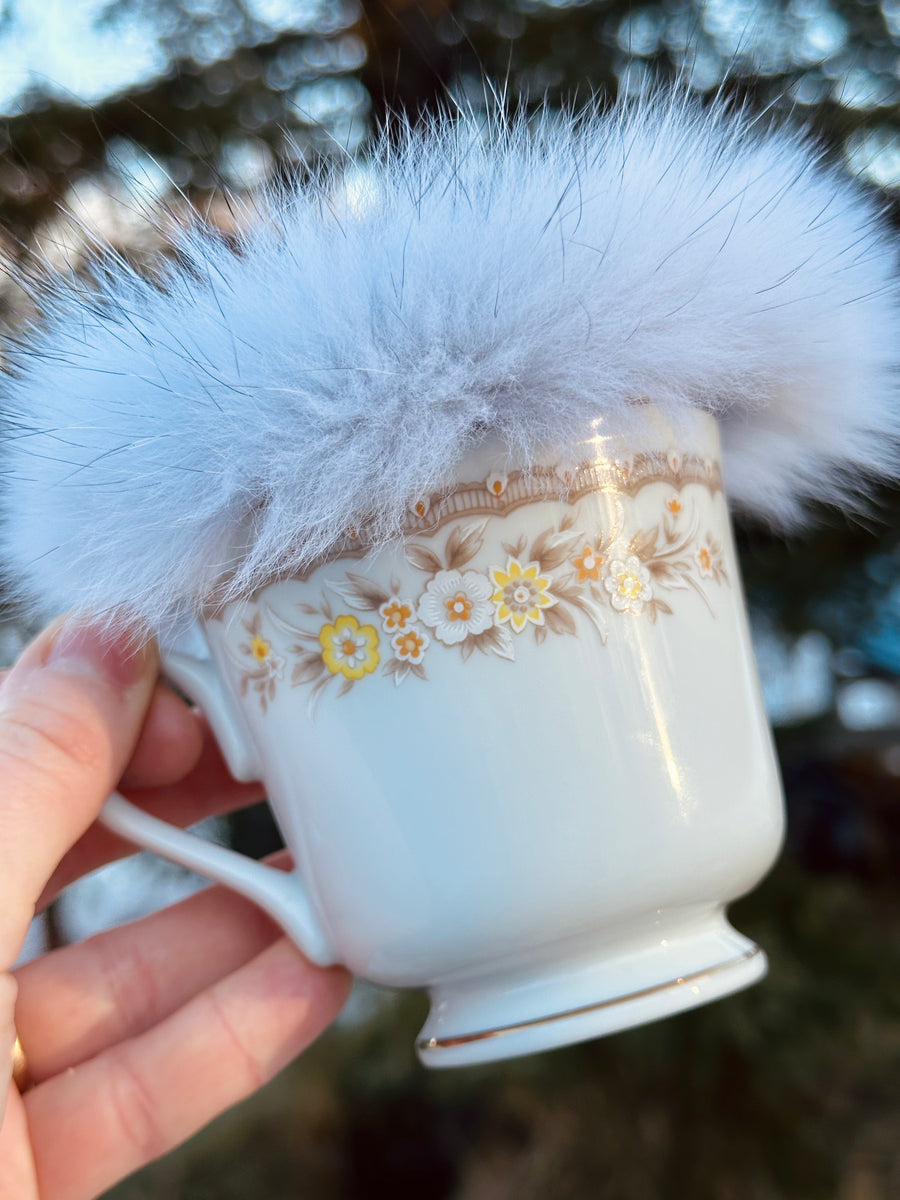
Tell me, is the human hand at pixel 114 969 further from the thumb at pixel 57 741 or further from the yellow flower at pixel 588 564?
the yellow flower at pixel 588 564

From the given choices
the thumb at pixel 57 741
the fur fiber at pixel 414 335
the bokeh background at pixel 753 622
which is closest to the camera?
the fur fiber at pixel 414 335

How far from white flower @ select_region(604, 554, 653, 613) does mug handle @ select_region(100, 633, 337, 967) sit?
240mm

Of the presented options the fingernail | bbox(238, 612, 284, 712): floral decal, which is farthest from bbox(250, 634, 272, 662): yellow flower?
the fingernail

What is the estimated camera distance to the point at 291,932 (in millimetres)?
563

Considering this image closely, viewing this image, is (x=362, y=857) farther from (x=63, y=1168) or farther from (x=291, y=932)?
(x=63, y=1168)

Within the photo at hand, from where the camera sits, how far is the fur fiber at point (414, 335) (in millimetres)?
396

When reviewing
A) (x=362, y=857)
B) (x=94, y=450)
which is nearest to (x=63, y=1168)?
(x=362, y=857)

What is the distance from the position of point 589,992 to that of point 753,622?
17.1 inches

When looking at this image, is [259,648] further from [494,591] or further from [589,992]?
[589,992]

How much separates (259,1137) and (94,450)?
0.68 metres

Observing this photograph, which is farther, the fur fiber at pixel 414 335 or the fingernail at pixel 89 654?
the fingernail at pixel 89 654

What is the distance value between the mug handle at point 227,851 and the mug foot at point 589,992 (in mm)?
96

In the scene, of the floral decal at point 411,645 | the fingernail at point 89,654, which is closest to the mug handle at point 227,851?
the fingernail at point 89,654

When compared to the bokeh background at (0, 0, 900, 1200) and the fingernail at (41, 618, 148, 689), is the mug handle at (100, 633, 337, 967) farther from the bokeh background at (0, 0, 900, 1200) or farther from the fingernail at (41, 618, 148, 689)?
the bokeh background at (0, 0, 900, 1200)
